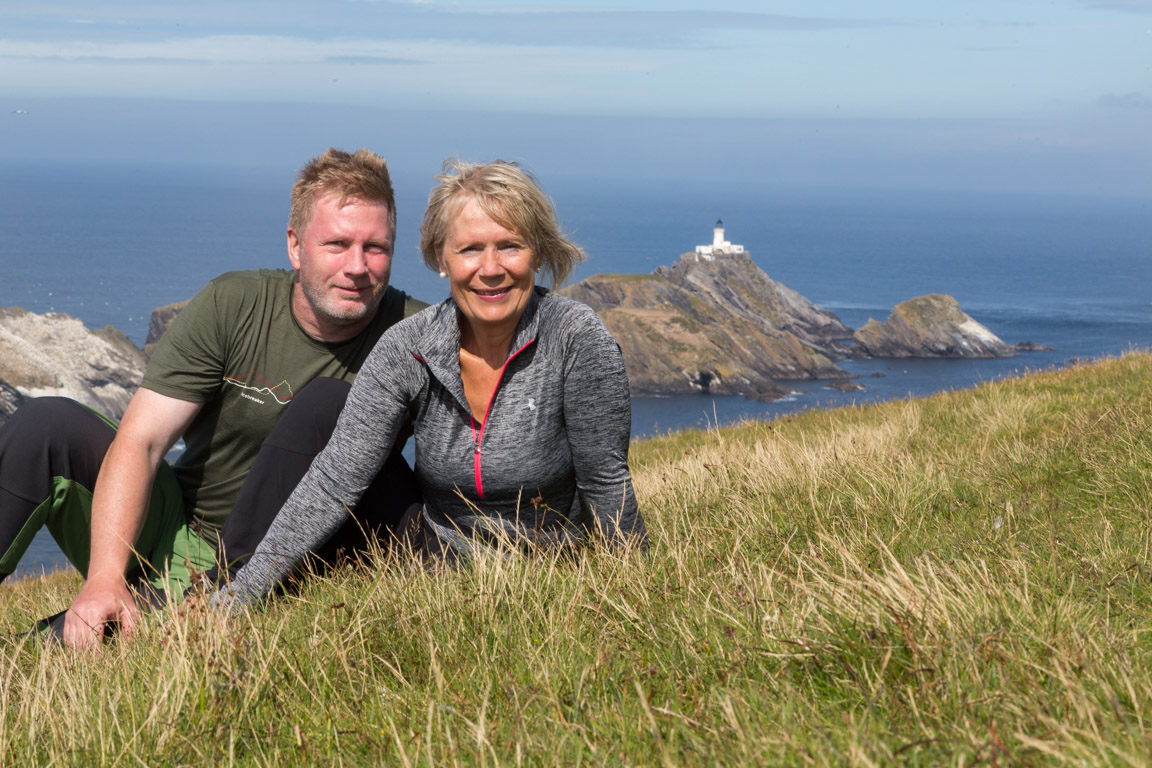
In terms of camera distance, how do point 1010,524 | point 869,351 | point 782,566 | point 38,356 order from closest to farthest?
point 782,566, point 1010,524, point 38,356, point 869,351

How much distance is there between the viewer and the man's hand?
3.19 m

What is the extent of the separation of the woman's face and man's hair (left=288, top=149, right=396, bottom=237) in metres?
0.73

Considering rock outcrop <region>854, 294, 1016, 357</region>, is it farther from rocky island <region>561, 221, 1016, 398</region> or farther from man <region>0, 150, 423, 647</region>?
man <region>0, 150, 423, 647</region>

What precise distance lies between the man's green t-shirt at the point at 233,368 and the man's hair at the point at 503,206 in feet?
2.79

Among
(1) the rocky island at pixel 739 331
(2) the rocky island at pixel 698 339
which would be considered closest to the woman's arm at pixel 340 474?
(2) the rocky island at pixel 698 339

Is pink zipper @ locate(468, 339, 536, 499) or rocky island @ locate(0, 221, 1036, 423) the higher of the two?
pink zipper @ locate(468, 339, 536, 499)

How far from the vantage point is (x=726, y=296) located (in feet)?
445

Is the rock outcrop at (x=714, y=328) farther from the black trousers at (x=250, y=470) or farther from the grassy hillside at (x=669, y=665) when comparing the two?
the grassy hillside at (x=669, y=665)

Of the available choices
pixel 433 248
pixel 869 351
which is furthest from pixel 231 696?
pixel 869 351

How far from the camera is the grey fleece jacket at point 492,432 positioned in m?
3.35

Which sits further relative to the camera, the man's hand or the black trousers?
the black trousers

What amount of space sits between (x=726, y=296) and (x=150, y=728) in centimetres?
13625

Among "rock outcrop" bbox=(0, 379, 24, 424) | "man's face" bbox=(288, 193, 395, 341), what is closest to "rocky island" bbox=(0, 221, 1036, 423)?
"rock outcrop" bbox=(0, 379, 24, 424)

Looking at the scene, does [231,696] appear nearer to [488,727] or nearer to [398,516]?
[488,727]
